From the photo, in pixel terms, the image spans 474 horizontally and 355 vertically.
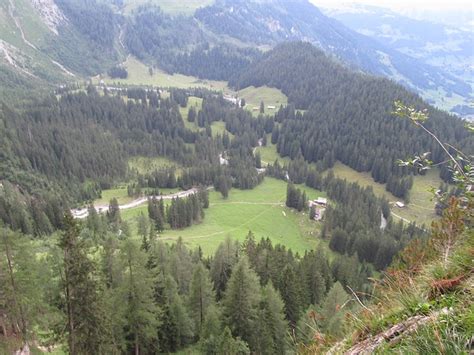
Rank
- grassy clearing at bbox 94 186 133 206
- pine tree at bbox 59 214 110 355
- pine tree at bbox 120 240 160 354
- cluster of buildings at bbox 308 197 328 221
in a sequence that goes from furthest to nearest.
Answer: grassy clearing at bbox 94 186 133 206
cluster of buildings at bbox 308 197 328 221
pine tree at bbox 120 240 160 354
pine tree at bbox 59 214 110 355

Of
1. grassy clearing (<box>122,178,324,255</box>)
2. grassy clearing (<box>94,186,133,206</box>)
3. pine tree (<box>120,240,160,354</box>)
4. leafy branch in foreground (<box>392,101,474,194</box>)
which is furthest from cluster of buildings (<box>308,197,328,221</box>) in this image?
leafy branch in foreground (<box>392,101,474,194</box>)

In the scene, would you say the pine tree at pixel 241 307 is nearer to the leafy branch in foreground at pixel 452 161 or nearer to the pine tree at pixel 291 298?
the pine tree at pixel 291 298

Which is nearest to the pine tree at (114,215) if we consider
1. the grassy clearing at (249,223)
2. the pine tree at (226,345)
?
the grassy clearing at (249,223)

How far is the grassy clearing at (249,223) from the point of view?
446ft

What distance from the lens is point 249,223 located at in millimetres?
155250

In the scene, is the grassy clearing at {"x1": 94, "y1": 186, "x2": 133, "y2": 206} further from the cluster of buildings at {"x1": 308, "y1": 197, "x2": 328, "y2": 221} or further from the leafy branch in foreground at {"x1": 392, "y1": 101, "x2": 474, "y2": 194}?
the leafy branch in foreground at {"x1": 392, "y1": 101, "x2": 474, "y2": 194}

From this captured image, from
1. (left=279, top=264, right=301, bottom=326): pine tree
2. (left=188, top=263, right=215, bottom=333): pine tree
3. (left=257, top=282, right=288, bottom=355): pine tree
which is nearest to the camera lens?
(left=257, top=282, right=288, bottom=355): pine tree

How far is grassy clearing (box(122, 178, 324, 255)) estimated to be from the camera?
135875mm

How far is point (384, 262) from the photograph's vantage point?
420ft

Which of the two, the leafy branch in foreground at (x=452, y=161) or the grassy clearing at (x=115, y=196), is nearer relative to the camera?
the leafy branch in foreground at (x=452, y=161)

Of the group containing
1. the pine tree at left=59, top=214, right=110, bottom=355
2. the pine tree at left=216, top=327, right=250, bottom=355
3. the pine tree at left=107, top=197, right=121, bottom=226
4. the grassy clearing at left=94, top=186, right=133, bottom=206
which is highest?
the pine tree at left=59, top=214, right=110, bottom=355

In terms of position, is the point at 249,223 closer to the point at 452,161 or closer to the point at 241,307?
the point at 241,307

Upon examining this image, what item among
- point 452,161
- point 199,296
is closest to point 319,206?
point 199,296

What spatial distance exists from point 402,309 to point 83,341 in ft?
101
